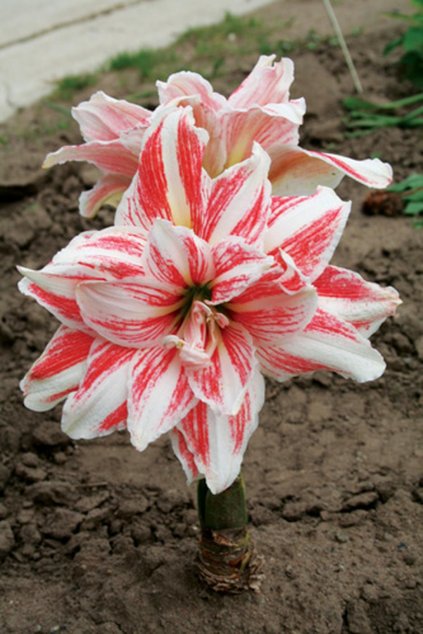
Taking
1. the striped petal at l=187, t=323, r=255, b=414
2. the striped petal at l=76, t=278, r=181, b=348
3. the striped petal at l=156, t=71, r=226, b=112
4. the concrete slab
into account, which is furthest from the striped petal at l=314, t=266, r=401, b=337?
the concrete slab

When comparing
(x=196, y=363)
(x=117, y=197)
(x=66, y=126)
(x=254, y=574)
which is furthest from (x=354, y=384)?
(x=66, y=126)

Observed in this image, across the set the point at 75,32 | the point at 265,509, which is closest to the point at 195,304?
the point at 265,509

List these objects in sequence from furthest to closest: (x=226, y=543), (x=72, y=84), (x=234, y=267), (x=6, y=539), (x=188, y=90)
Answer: (x=72, y=84) → (x=6, y=539) → (x=226, y=543) → (x=188, y=90) → (x=234, y=267)

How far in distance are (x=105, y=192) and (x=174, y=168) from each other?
300 millimetres

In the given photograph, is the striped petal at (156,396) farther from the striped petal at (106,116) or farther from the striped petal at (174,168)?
the striped petal at (106,116)

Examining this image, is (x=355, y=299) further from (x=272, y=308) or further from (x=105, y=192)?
(x=105, y=192)

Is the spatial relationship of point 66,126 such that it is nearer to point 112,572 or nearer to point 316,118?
point 316,118

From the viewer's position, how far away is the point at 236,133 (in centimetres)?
178

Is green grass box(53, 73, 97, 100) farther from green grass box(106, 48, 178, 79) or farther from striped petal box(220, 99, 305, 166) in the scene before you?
striped petal box(220, 99, 305, 166)

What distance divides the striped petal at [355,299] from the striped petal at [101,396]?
1.13 ft

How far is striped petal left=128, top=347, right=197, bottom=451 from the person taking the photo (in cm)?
156

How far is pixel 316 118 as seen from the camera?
175 inches

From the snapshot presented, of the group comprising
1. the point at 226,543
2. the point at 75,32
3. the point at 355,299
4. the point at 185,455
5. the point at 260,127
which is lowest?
the point at 75,32

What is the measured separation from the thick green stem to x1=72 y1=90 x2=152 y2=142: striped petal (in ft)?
2.23
